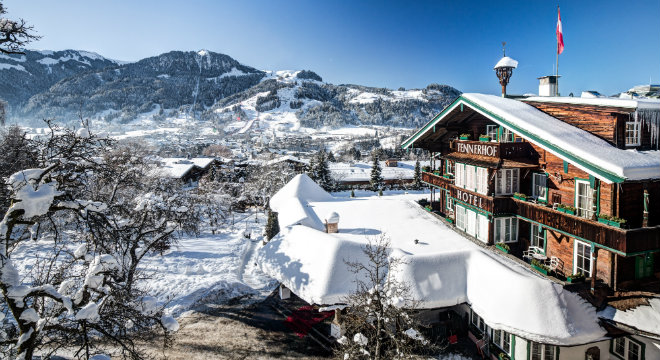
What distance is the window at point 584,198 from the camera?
12375 mm

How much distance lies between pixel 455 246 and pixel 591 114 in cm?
804

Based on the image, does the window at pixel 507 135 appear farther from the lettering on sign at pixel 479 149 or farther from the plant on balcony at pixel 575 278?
the plant on balcony at pixel 575 278

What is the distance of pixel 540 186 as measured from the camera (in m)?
15.0

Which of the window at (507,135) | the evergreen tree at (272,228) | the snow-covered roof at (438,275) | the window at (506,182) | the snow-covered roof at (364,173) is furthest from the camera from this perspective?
the snow-covered roof at (364,173)

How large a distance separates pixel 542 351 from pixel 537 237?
16.9ft

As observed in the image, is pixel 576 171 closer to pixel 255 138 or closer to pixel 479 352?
pixel 479 352

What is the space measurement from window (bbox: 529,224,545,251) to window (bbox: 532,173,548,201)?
4.68 feet

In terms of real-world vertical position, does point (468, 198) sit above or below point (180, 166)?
below

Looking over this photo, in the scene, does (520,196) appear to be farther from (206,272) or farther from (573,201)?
(206,272)

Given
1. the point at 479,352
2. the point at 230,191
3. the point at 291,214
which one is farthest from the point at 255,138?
the point at 479,352

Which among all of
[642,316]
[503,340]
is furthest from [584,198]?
[503,340]

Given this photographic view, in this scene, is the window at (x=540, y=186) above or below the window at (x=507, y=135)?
below

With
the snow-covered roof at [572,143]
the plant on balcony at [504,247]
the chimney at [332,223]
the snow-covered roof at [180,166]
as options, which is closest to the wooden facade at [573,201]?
the snow-covered roof at [572,143]

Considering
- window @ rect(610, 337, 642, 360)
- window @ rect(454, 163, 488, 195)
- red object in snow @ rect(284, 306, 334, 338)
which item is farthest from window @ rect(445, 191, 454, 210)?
red object in snow @ rect(284, 306, 334, 338)
